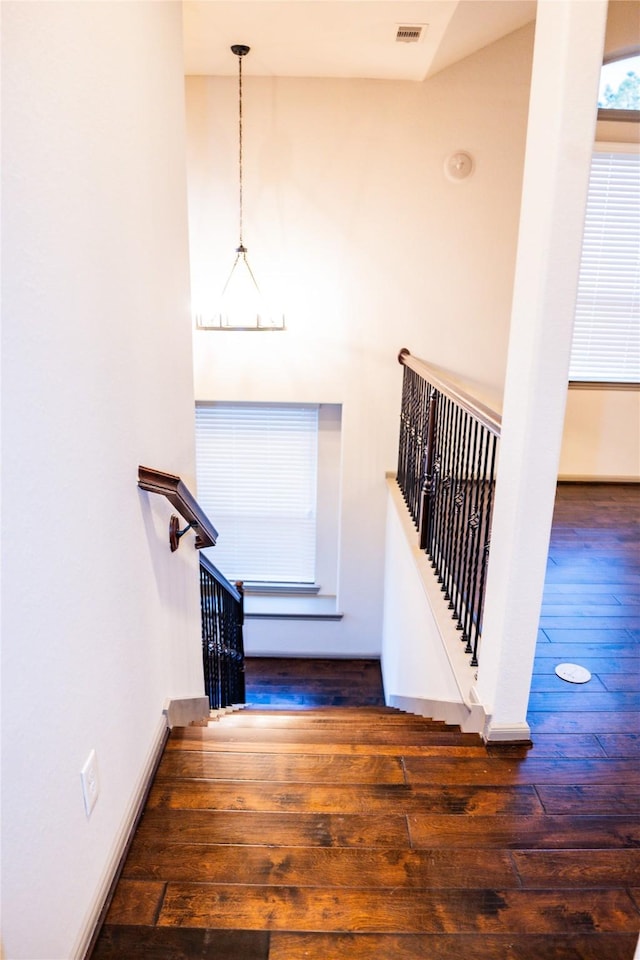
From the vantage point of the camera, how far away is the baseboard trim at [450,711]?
2418 millimetres

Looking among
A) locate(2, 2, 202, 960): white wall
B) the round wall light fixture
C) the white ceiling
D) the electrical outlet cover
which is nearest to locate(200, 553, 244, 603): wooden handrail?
locate(2, 2, 202, 960): white wall

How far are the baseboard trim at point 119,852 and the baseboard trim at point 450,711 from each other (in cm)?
112

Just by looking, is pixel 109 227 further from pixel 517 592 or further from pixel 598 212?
pixel 598 212

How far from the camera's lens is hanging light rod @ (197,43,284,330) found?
4.62 meters

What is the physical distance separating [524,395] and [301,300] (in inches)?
123

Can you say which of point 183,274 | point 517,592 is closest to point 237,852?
point 517,592

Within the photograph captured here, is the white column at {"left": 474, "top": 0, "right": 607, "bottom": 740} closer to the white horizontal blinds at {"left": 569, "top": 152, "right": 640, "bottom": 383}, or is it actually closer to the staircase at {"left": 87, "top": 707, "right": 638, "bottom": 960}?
the staircase at {"left": 87, "top": 707, "right": 638, "bottom": 960}

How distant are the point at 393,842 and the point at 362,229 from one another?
13.3 ft

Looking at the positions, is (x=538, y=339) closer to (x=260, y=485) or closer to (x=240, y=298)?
(x=240, y=298)

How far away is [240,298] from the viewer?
466 centimetres

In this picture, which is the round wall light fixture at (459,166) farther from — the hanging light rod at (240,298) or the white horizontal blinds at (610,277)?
the hanging light rod at (240,298)

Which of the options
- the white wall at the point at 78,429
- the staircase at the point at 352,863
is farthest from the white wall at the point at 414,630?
the white wall at the point at 78,429

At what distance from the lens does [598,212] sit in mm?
4859

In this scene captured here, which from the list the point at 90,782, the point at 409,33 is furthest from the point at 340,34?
the point at 90,782
